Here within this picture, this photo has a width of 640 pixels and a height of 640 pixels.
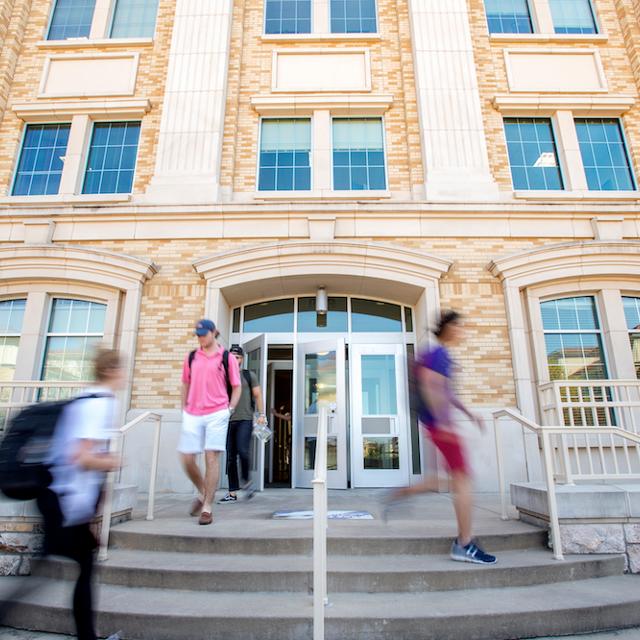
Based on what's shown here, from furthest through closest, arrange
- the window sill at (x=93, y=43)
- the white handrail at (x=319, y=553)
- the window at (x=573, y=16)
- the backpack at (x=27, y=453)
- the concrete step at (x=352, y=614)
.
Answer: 1. the window at (x=573, y=16)
2. the window sill at (x=93, y=43)
3. the concrete step at (x=352, y=614)
4. the white handrail at (x=319, y=553)
5. the backpack at (x=27, y=453)

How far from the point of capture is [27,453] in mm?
2469

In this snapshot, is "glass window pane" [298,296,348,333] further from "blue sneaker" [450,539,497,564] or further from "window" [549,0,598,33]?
"window" [549,0,598,33]

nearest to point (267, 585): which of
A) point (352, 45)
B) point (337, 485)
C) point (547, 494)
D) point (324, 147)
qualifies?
point (547, 494)

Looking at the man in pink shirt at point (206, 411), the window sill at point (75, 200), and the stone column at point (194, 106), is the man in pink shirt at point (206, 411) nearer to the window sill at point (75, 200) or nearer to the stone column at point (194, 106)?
the stone column at point (194, 106)

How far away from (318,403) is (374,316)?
6.69 ft

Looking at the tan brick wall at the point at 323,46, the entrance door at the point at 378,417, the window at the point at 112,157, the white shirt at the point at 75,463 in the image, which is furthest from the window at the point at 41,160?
the white shirt at the point at 75,463

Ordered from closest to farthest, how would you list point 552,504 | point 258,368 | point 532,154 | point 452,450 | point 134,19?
point 452,450 < point 552,504 < point 258,368 < point 532,154 < point 134,19

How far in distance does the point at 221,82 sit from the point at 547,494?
8.96 m

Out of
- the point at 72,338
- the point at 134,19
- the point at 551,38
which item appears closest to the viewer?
the point at 72,338

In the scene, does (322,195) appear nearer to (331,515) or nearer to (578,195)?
(578,195)

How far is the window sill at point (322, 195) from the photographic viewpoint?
8820 mm

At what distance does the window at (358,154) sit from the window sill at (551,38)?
3.15 metres

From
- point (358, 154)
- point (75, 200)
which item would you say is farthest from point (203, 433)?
point (358, 154)

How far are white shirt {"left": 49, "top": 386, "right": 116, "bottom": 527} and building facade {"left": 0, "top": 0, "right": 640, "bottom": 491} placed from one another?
4841 millimetres
